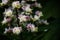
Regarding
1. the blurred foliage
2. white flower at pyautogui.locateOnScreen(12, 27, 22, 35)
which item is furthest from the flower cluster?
the blurred foliage

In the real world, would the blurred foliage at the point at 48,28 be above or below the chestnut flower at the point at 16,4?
below

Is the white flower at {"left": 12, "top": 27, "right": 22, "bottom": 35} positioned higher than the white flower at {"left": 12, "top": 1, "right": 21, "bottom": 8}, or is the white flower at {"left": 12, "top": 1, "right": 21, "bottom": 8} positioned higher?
the white flower at {"left": 12, "top": 1, "right": 21, "bottom": 8}

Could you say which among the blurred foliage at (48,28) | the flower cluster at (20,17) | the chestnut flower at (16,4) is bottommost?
the blurred foliage at (48,28)

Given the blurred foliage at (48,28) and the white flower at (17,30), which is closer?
the white flower at (17,30)

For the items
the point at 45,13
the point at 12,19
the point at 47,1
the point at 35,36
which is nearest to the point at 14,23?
the point at 12,19

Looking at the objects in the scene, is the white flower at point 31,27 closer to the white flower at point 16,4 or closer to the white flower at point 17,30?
the white flower at point 17,30

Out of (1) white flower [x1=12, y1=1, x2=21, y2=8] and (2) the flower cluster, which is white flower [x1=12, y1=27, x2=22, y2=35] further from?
(1) white flower [x1=12, y1=1, x2=21, y2=8]

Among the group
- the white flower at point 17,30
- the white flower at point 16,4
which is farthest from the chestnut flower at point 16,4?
the white flower at point 17,30

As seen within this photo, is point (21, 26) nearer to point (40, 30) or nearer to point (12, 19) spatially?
point (12, 19)

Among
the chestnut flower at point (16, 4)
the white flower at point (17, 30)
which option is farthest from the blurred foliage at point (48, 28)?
the chestnut flower at point (16, 4)

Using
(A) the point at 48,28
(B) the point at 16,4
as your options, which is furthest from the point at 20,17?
(A) the point at 48,28

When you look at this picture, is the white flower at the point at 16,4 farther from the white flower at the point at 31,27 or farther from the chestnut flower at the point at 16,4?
the white flower at the point at 31,27
